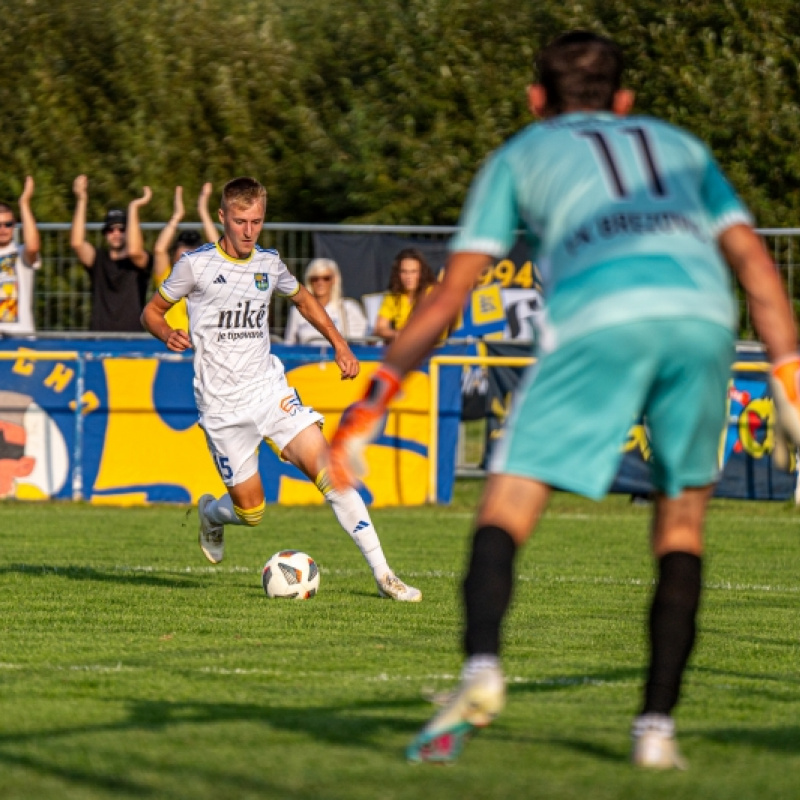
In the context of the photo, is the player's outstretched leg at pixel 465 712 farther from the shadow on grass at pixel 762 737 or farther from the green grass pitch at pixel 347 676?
the shadow on grass at pixel 762 737

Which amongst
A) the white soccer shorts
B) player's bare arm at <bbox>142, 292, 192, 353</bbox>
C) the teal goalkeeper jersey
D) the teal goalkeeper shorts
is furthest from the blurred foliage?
the teal goalkeeper shorts

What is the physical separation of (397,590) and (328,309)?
6714 mm

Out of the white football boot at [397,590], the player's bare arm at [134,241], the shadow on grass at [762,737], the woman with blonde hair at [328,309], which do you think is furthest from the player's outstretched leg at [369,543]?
the player's bare arm at [134,241]

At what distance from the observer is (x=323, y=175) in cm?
3050

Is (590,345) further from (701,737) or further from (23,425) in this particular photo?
(23,425)

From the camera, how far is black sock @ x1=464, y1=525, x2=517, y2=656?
14.7ft

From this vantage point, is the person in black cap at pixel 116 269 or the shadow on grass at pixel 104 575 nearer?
the shadow on grass at pixel 104 575

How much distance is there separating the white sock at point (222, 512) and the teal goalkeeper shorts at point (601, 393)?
5224mm

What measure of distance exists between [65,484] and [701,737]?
10917 millimetres

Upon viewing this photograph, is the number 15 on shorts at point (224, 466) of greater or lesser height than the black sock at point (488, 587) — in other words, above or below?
above

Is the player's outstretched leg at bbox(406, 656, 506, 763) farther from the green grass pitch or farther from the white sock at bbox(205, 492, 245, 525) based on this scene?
the white sock at bbox(205, 492, 245, 525)

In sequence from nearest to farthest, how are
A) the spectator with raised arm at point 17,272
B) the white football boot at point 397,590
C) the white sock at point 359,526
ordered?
the white football boot at point 397,590, the white sock at point 359,526, the spectator with raised arm at point 17,272

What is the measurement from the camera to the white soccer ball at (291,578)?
895cm

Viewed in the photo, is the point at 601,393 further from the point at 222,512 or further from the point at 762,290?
the point at 222,512
